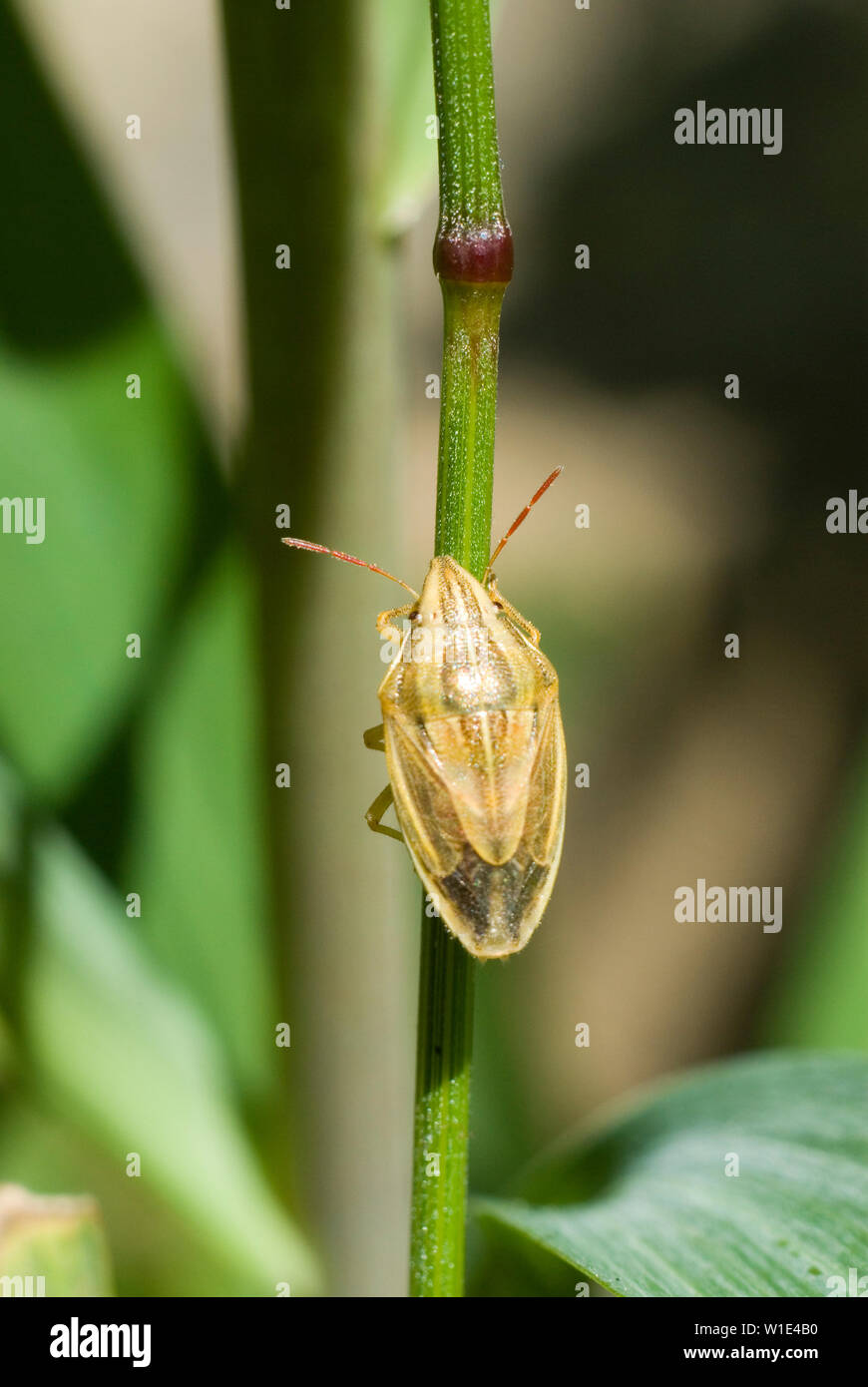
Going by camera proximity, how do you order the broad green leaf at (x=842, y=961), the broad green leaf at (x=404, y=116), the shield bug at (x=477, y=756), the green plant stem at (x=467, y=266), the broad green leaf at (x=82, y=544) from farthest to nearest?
the broad green leaf at (x=842, y=961) < the broad green leaf at (x=82, y=544) < the broad green leaf at (x=404, y=116) < the shield bug at (x=477, y=756) < the green plant stem at (x=467, y=266)

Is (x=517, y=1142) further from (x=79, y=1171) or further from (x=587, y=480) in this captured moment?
(x=587, y=480)

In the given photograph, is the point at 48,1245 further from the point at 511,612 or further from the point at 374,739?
the point at 511,612

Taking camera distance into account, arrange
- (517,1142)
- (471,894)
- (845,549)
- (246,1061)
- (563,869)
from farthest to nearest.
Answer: (845,549) → (563,869) → (517,1142) → (246,1061) → (471,894)

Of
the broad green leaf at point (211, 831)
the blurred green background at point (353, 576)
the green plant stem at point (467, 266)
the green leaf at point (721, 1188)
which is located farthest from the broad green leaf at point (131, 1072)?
the green plant stem at point (467, 266)

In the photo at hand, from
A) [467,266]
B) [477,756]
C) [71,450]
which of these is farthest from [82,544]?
[467,266]

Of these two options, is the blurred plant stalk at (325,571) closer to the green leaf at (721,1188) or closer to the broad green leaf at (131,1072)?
the broad green leaf at (131,1072)
